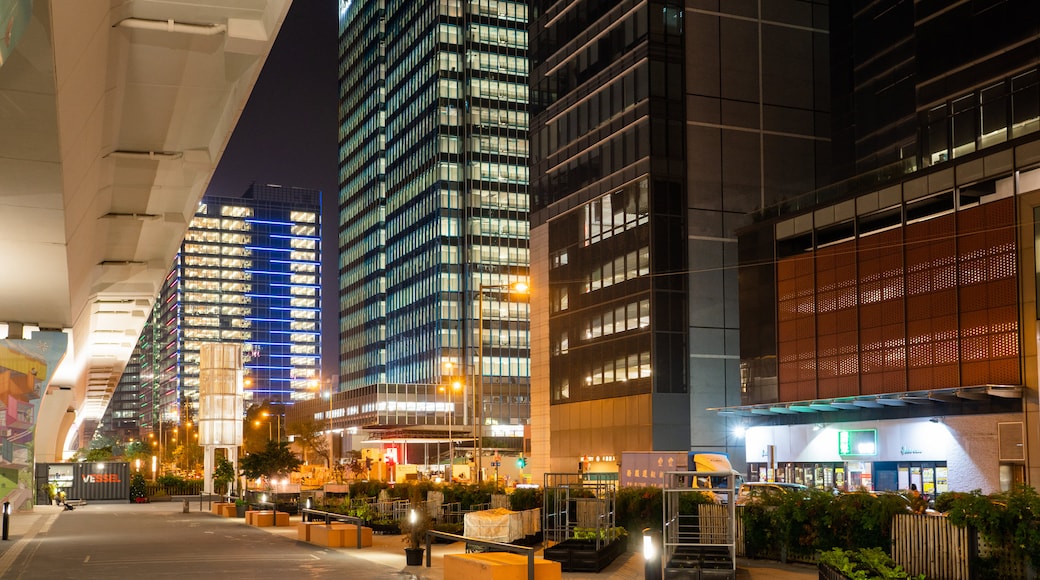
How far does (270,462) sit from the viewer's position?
2478 inches

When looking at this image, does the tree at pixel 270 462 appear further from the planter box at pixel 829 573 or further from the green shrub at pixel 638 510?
the planter box at pixel 829 573

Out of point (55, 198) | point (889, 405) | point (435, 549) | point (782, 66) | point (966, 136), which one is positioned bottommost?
point (435, 549)

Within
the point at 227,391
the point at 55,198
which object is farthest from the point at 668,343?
the point at 55,198

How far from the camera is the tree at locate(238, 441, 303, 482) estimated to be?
63000 millimetres

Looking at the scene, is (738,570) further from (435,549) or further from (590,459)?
(590,459)

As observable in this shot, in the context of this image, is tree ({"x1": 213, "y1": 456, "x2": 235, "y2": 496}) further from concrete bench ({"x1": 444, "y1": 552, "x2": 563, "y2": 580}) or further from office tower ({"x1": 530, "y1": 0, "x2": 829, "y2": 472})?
concrete bench ({"x1": 444, "y1": 552, "x2": 563, "y2": 580})

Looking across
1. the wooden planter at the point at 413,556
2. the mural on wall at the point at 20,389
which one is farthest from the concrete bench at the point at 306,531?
the mural on wall at the point at 20,389

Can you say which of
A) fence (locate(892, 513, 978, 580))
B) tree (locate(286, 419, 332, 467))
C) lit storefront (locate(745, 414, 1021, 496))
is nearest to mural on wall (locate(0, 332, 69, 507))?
fence (locate(892, 513, 978, 580))

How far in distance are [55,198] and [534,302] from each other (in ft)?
211

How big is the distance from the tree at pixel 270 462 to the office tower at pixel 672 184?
19.3 metres

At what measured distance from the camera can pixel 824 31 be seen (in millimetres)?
73875

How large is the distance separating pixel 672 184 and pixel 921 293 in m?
21.2

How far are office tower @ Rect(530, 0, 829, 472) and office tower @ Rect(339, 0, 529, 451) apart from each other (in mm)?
68891

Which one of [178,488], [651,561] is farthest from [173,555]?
[178,488]
